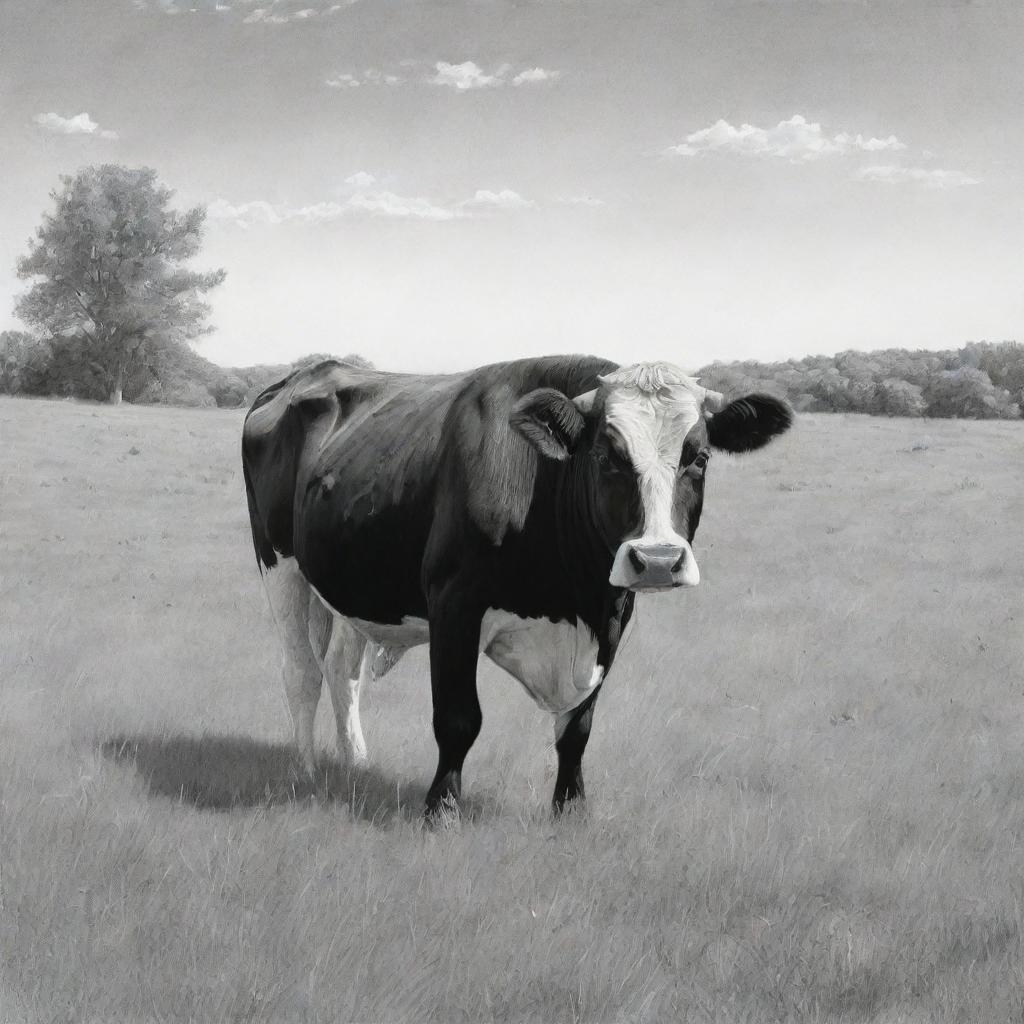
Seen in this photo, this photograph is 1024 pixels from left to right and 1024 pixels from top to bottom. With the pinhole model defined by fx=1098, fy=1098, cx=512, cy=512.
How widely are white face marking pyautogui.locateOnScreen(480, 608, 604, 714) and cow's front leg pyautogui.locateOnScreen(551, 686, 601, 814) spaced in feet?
0.31

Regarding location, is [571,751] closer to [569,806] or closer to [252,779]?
[569,806]

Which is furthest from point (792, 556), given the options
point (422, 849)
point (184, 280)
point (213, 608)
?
point (184, 280)

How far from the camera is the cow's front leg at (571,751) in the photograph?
4992 mm

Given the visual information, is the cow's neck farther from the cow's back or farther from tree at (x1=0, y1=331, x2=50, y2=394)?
tree at (x1=0, y1=331, x2=50, y2=394)

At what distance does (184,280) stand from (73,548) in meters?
26.1

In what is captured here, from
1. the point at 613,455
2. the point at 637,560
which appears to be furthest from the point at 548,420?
the point at 637,560

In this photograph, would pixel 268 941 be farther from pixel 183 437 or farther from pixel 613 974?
pixel 183 437

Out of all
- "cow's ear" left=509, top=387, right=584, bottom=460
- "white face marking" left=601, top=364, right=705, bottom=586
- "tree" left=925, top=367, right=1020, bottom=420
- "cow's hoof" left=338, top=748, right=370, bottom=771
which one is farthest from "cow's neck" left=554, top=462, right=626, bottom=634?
"tree" left=925, top=367, right=1020, bottom=420

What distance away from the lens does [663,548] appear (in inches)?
148

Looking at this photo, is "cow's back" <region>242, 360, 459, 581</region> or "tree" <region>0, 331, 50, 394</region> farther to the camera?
"tree" <region>0, 331, 50, 394</region>

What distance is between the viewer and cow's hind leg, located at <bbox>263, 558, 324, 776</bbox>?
6.22m

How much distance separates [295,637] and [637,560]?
3.30m

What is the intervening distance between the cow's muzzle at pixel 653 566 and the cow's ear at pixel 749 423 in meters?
0.78

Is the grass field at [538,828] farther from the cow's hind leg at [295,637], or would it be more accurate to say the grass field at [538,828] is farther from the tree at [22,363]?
the tree at [22,363]
